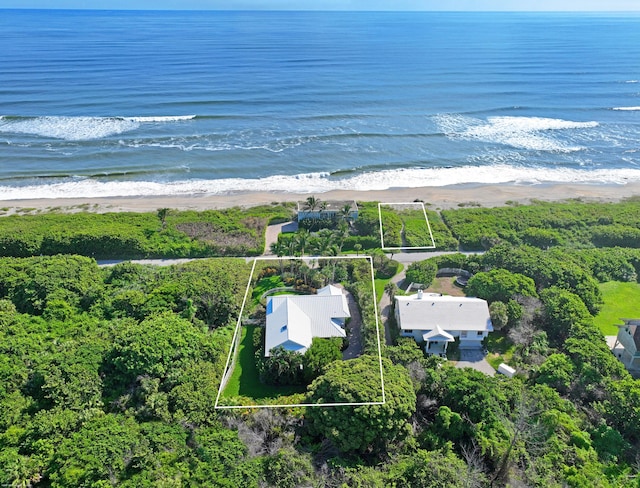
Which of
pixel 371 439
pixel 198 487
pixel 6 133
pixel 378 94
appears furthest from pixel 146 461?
pixel 378 94

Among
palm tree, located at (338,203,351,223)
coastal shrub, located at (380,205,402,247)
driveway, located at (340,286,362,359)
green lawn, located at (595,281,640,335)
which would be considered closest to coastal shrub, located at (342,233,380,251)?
coastal shrub, located at (380,205,402,247)

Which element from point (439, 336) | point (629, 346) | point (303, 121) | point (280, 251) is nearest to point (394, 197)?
point (280, 251)

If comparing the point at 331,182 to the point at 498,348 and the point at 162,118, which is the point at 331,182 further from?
the point at 162,118

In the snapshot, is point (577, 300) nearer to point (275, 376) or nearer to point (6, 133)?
point (275, 376)

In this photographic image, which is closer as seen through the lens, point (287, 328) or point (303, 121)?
point (287, 328)

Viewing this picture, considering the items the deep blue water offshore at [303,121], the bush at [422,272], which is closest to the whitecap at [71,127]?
the deep blue water offshore at [303,121]

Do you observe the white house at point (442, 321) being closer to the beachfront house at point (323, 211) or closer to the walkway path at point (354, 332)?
the walkway path at point (354, 332)
